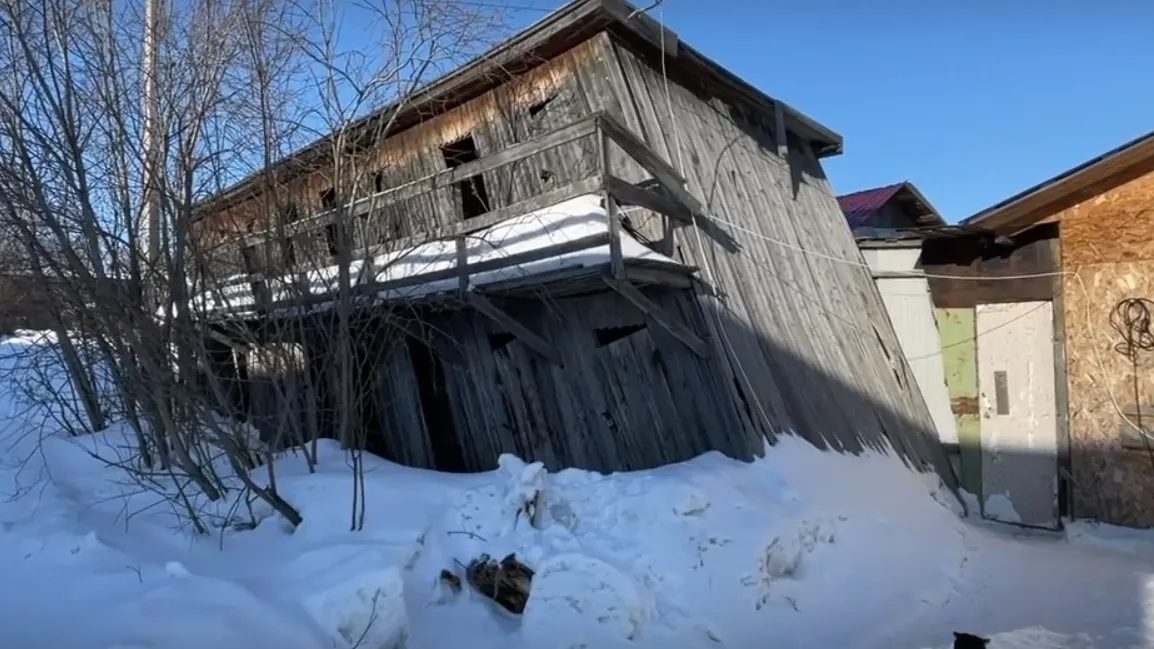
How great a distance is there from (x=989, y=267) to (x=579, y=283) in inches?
245

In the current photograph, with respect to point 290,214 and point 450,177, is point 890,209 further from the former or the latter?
point 290,214

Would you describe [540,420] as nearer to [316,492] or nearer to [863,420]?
[316,492]

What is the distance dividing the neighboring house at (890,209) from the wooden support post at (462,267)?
39.2ft

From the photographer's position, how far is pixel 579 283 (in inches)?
285

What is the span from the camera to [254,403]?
7.80 m

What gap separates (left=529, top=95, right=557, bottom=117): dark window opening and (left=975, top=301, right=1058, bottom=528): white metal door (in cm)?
627

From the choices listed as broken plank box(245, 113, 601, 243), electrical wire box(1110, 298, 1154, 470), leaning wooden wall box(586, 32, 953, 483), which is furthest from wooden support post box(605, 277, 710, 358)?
electrical wire box(1110, 298, 1154, 470)

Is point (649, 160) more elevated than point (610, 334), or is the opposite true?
point (649, 160)

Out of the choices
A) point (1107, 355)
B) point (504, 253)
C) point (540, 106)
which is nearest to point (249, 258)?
point (504, 253)

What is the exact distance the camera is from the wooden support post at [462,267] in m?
7.76

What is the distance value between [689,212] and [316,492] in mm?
4458

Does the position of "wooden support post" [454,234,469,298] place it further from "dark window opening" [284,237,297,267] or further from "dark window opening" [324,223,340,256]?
"dark window opening" [284,237,297,267]

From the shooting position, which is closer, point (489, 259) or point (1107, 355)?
point (489, 259)

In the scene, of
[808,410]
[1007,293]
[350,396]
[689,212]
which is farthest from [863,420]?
[350,396]
